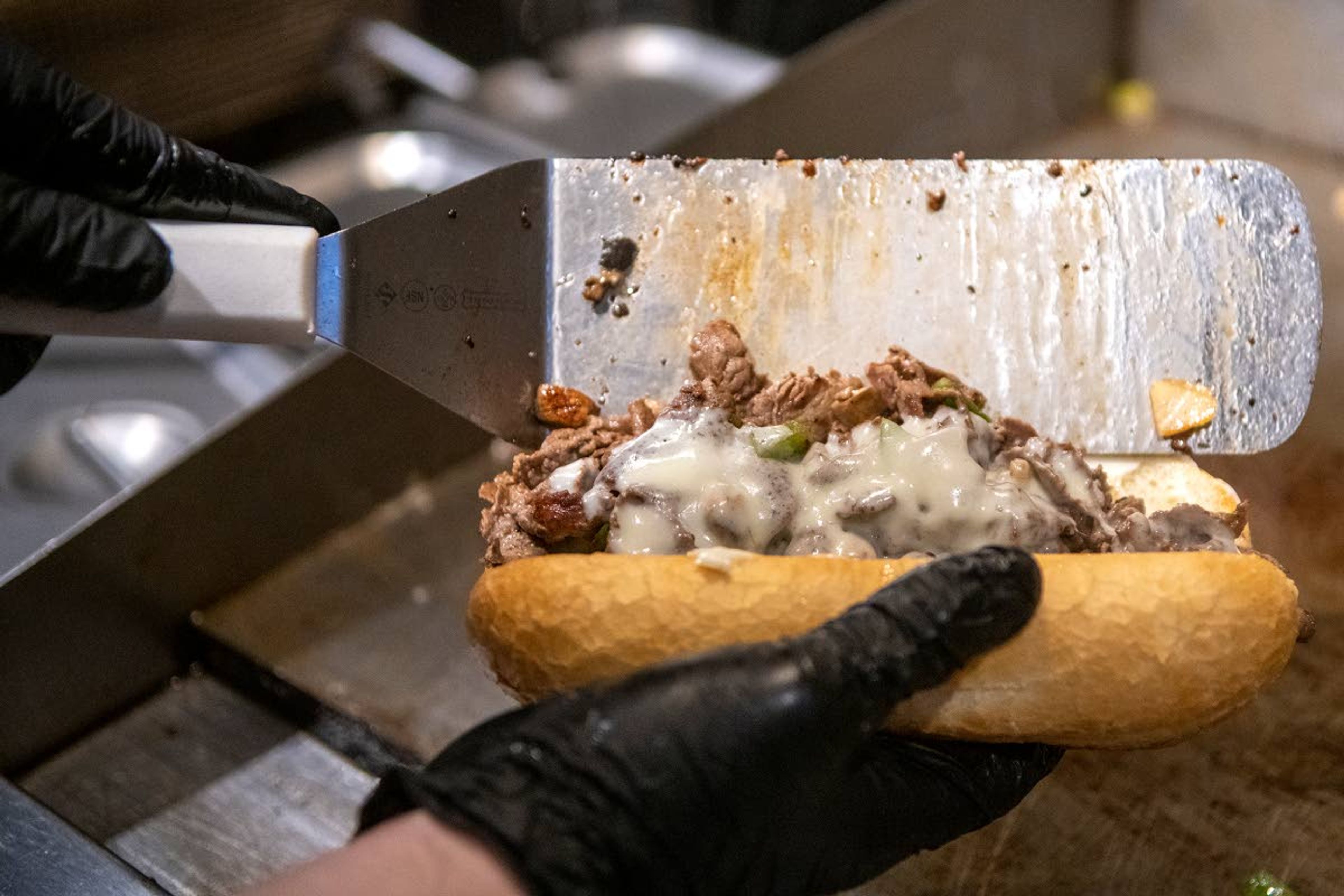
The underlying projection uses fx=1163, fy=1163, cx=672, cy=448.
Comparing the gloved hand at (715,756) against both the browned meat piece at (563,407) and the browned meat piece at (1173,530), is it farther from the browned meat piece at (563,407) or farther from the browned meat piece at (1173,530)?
the browned meat piece at (563,407)

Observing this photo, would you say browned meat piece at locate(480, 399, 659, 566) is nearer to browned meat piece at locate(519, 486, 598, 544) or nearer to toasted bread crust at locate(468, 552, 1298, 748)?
browned meat piece at locate(519, 486, 598, 544)

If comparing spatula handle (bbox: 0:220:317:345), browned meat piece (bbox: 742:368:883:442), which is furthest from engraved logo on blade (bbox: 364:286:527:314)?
browned meat piece (bbox: 742:368:883:442)

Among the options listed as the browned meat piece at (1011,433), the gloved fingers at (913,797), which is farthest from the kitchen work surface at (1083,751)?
the browned meat piece at (1011,433)

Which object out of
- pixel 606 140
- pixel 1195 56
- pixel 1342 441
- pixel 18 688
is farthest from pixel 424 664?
pixel 1195 56

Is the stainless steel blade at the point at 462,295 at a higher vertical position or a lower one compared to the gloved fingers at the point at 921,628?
higher

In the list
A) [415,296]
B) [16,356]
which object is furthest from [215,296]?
[16,356]

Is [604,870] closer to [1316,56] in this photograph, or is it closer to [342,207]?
[342,207]

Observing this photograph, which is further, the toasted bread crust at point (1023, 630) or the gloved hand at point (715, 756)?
the toasted bread crust at point (1023, 630)
